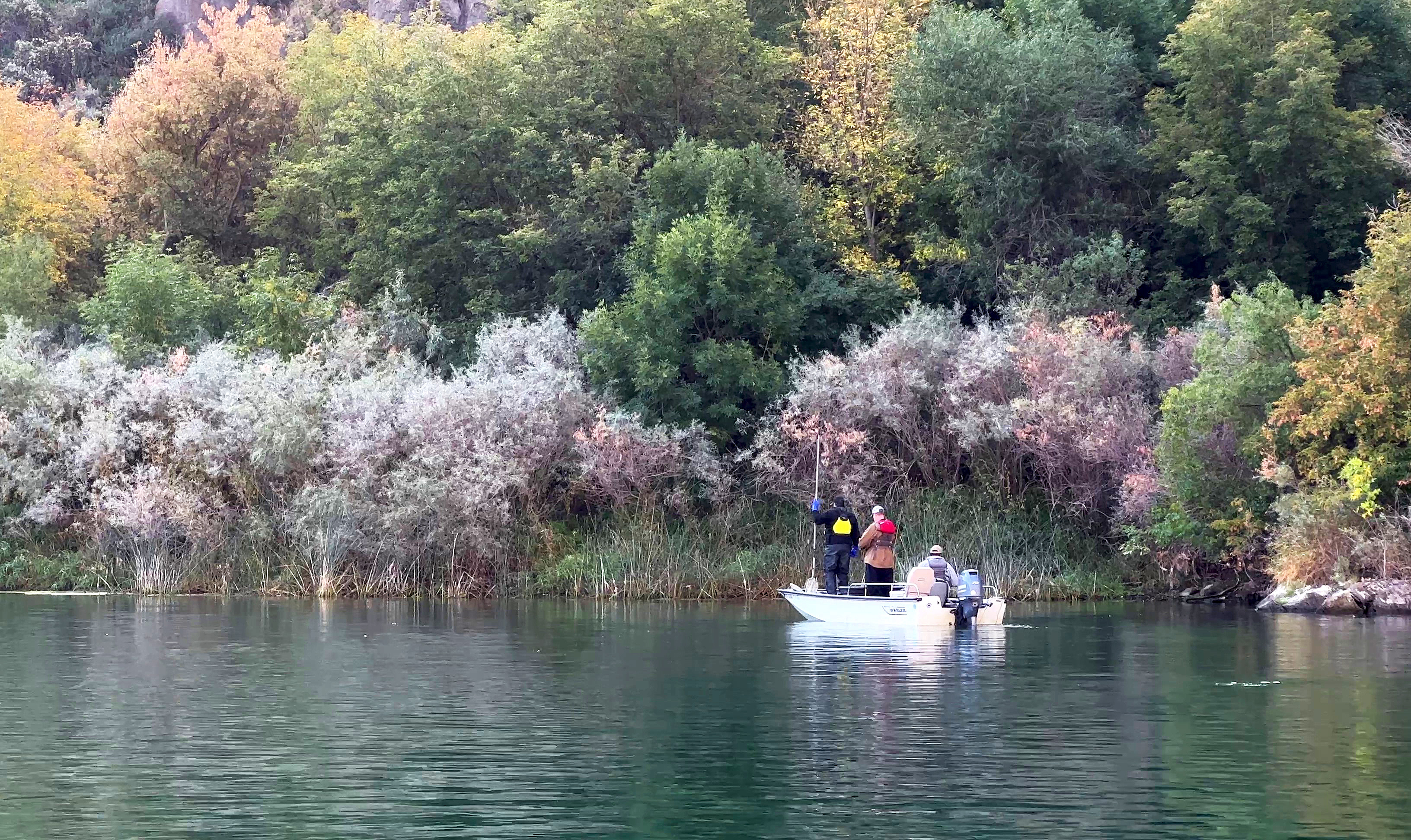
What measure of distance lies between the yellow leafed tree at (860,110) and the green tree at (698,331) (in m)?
7.03

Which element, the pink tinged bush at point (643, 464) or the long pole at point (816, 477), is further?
the pink tinged bush at point (643, 464)

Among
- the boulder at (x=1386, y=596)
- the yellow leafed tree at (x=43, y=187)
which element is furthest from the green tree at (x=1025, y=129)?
the yellow leafed tree at (x=43, y=187)

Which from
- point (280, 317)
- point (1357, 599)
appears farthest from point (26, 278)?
point (1357, 599)

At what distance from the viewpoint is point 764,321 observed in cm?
4847

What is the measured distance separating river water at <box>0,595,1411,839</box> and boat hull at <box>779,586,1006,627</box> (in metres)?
0.44

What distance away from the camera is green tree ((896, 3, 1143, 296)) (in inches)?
2009

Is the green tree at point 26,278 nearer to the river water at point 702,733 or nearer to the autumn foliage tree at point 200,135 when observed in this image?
the autumn foliage tree at point 200,135

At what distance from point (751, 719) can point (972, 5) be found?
42384 mm

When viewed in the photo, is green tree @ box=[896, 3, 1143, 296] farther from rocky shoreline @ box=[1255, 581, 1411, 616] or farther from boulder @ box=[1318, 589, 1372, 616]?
boulder @ box=[1318, 589, 1372, 616]

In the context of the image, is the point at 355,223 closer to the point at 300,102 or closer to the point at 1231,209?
the point at 300,102

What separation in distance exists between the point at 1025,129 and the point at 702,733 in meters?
35.6

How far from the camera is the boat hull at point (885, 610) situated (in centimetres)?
3272

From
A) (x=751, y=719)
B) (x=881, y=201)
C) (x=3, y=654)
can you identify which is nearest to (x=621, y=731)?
(x=751, y=719)

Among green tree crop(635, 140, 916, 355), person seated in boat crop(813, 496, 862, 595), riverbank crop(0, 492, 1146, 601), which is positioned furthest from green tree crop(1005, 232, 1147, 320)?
person seated in boat crop(813, 496, 862, 595)
